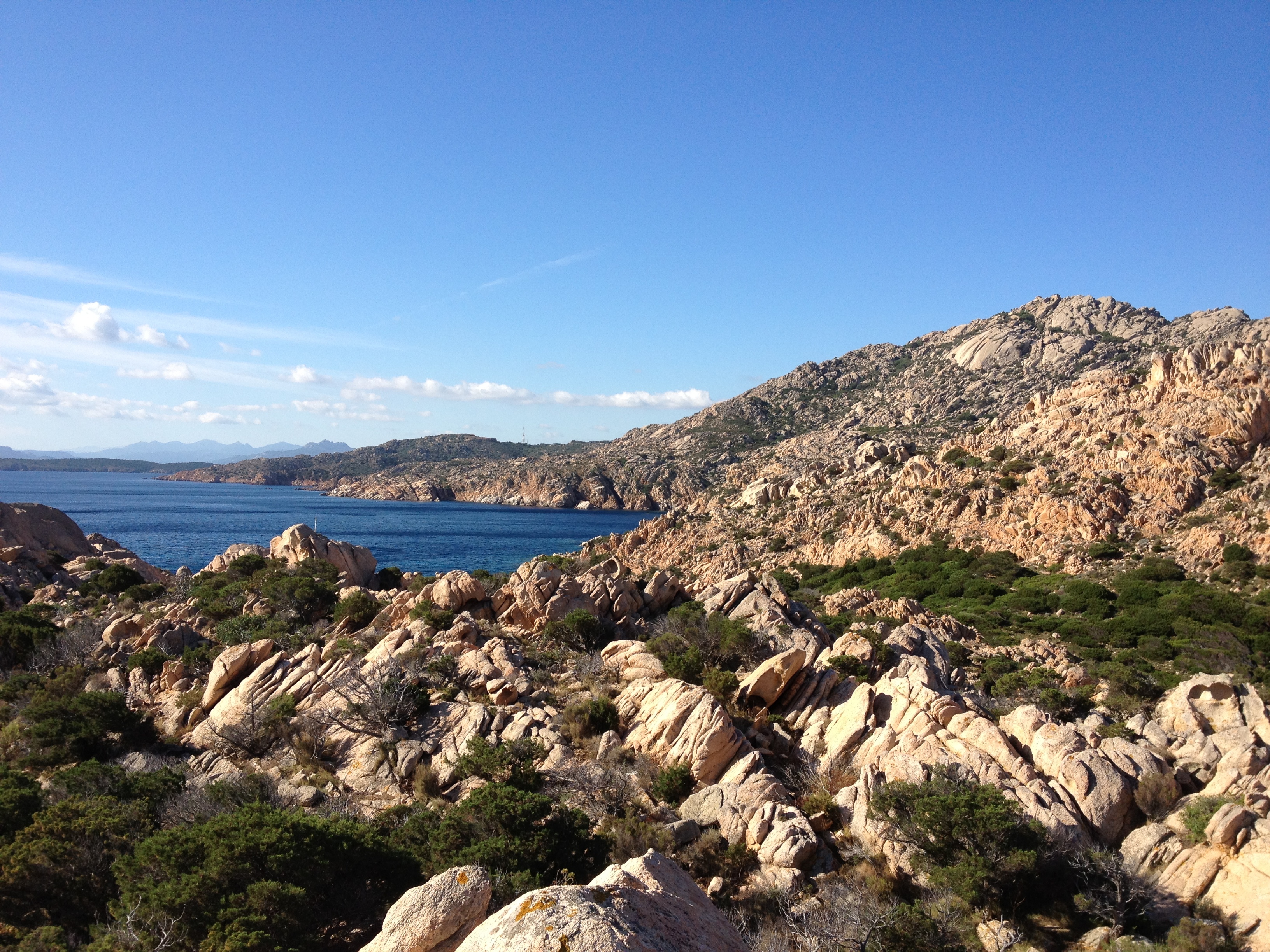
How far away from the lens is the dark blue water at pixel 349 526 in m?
99.4

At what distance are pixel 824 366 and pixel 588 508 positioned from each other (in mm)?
74253

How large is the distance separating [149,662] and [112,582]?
1970cm

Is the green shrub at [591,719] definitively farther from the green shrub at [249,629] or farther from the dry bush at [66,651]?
the dry bush at [66,651]

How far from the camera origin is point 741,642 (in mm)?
26391

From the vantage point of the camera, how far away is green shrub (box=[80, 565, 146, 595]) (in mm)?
41500

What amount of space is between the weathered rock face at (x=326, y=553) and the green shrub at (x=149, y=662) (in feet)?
34.4

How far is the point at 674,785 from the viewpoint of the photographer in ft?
55.1

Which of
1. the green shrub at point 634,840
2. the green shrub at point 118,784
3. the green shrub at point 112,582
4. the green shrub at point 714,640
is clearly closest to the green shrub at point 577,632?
the green shrub at point 714,640

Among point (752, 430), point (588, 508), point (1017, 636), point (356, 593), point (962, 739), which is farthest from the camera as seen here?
point (588, 508)

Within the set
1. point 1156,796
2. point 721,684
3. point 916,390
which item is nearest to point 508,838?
point 721,684

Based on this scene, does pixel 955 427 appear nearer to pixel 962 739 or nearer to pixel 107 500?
pixel 962 739

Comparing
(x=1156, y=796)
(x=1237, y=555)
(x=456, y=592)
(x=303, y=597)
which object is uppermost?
(x=456, y=592)

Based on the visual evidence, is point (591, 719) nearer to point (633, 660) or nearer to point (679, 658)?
point (679, 658)

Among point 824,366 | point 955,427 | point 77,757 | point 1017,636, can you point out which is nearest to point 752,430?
point 824,366
